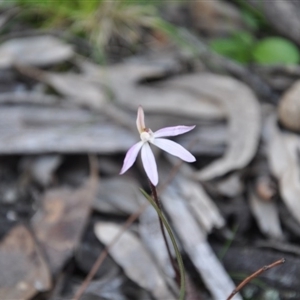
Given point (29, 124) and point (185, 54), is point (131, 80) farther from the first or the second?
point (29, 124)

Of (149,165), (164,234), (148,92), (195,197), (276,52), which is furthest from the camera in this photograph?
(276,52)

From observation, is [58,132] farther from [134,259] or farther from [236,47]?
[236,47]

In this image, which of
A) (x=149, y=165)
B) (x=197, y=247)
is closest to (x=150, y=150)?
(x=149, y=165)

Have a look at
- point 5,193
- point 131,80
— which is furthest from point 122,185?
point 131,80

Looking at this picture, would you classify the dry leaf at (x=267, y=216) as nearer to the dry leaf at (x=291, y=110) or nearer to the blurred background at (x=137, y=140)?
the blurred background at (x=137, y=140)

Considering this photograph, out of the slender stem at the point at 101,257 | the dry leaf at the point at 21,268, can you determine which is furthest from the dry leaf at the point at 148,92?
the dry leaf at the point at 21,268

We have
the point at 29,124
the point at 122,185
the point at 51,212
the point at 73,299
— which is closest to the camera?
the point at 73,299
